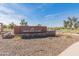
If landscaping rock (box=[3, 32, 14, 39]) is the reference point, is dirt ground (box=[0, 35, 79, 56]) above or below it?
below

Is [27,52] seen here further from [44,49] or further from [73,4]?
[73,4]

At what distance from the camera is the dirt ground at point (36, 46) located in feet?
10.7

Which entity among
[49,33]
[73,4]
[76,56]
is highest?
[73,4]

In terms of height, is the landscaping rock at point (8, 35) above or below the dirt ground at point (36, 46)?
above

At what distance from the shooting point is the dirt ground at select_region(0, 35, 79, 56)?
325 centimetres

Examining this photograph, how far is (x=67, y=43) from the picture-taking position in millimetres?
3291

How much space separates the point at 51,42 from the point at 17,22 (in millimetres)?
486

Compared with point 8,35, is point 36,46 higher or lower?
lower

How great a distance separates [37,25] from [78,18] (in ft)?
1.67

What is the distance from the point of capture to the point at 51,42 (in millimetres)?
3301

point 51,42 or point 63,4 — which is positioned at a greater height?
point 63,4

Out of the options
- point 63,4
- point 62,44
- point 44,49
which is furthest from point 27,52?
point 63,4

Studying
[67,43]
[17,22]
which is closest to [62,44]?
[67,43]

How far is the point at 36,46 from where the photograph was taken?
3283 millimetres
